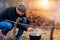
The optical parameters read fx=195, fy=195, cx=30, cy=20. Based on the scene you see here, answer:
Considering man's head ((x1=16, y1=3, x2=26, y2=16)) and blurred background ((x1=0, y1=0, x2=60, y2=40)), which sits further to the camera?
blurred background ((x1=0, y1=0, x2=60, y2=40))

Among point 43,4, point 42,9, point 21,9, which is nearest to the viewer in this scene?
point 21,9

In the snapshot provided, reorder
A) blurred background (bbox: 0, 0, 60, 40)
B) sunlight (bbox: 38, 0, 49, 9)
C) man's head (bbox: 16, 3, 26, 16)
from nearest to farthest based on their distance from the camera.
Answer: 1. man's head (bbox: 16, 3, 26, 16)
2. blurred background (bbox: 0, 0, 60, 40)
3. sunlight (bbox: 38, 0, 49, 9)

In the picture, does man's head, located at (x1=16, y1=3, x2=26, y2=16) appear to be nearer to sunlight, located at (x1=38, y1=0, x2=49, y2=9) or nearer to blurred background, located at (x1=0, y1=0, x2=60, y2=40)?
blurred background, located at (x1=0, y1=0, x2=60, y2=40)

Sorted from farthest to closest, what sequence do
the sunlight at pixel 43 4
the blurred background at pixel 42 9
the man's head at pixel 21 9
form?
the sunlight at pixel 43 4
the blurred background at pixel 42 9
the man's head at pixel 21 9

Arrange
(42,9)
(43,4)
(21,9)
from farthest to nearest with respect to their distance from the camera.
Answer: (43,4) → (42,9) → (21,9)

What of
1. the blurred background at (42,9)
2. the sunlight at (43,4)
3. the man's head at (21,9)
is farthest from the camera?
the sunlight at (43,4)

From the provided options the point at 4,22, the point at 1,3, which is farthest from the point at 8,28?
the point at 1,3

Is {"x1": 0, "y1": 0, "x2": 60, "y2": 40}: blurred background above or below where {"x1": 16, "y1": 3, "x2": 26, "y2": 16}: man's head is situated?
below

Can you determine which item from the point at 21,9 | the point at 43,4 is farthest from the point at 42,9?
the point at 21,9

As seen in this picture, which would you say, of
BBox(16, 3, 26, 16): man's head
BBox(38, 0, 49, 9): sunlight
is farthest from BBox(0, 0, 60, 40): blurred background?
BBox(16, 3, 26, 16): man's head

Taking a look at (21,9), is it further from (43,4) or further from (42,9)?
(43,4)

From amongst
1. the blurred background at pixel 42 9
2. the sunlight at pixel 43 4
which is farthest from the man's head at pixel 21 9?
the sunlight at pixel 43 4

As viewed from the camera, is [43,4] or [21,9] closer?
[21,9]

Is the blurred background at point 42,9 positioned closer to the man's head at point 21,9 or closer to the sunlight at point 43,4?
the sunlight at point 43,4
